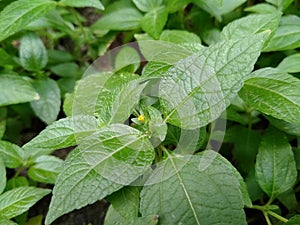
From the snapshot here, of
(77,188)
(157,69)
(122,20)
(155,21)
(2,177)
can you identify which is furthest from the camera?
(122,20)

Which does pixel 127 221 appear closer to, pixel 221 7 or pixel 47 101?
pixel 47 101

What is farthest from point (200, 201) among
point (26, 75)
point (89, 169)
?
point (26, 75)


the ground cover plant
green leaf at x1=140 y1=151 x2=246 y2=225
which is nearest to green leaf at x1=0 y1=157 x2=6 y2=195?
the ground cover plant

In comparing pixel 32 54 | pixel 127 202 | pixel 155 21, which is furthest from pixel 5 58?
pixel 127 202

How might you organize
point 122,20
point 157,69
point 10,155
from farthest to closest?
1. point 122,20
2. point 10,155
3. point 157,69

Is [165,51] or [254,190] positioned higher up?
[165,51]

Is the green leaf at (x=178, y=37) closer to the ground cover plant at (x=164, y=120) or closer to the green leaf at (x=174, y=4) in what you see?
the ground cover plant at (x=164, y=120)

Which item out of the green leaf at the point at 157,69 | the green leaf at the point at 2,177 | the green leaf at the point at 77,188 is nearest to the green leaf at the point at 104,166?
the green leaf at the point at 77,188
